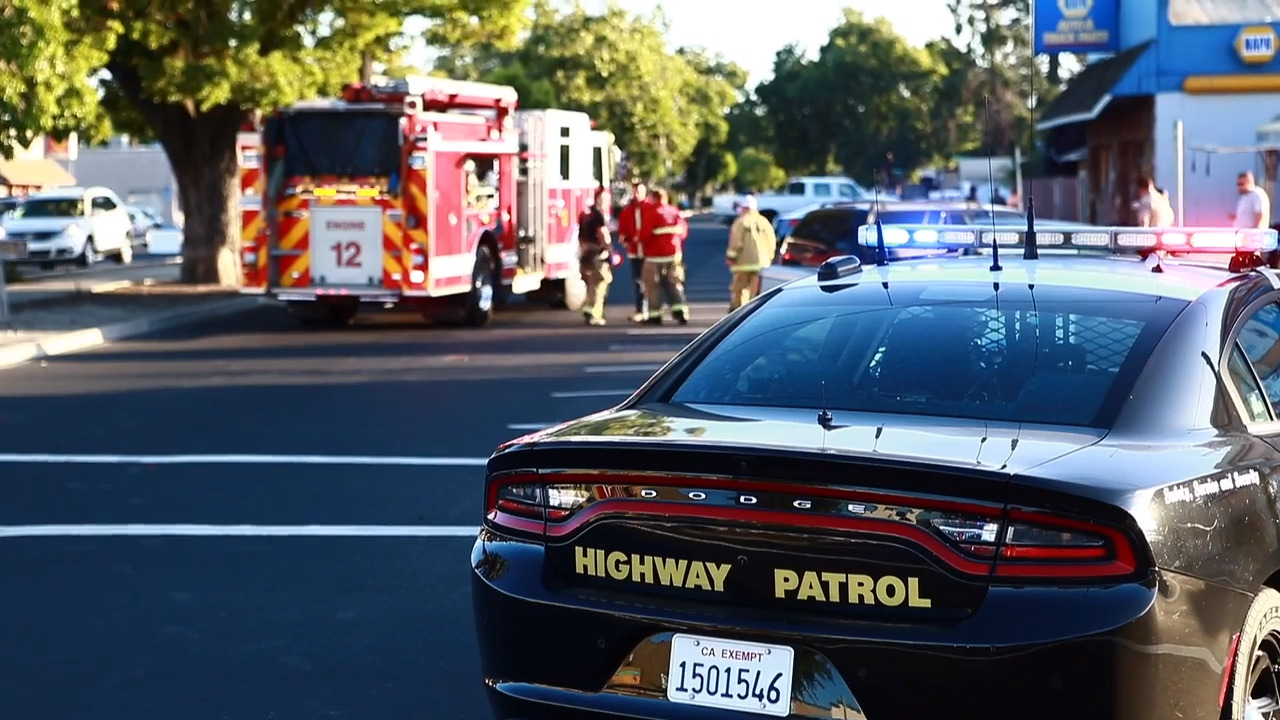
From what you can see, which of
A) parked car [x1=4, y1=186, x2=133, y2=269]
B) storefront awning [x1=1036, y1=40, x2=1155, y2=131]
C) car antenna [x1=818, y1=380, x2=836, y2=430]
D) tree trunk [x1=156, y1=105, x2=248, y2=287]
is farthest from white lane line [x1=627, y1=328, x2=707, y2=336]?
parked car [x1=4, y1=186, x2=133, y2=269]

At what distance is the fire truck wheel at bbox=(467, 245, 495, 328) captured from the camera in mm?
23656

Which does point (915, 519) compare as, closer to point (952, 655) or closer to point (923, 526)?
point (923, 526)

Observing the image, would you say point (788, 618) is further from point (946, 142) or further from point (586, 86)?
point (946, 142)

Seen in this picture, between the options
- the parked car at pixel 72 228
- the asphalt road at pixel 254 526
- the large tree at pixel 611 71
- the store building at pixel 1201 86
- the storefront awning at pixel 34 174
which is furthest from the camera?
the large tree at pixel 611 71

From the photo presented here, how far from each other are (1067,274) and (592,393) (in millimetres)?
10273

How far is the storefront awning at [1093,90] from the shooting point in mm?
34375

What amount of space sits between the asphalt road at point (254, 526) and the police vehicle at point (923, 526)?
1.71 m

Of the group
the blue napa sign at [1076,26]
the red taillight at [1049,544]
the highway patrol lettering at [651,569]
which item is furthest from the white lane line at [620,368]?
the blue napa sign at [1076,26]

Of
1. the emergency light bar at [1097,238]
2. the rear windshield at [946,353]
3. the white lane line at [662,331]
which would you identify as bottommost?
the white lane line at [662,331]

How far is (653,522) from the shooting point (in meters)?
4.42

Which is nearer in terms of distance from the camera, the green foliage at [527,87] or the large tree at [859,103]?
the green foliage at [527,87]

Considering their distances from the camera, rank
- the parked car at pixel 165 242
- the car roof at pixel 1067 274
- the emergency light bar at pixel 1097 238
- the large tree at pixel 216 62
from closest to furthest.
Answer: the car roof at pixel 1067 274 → the emergency light bar at pixel 1097 238 → the large tree at pixel 216 62 → the parked car at pixel 165 242

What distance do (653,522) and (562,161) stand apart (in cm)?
2315

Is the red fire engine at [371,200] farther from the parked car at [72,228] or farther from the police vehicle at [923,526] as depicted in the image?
the parked car at [72,228]
